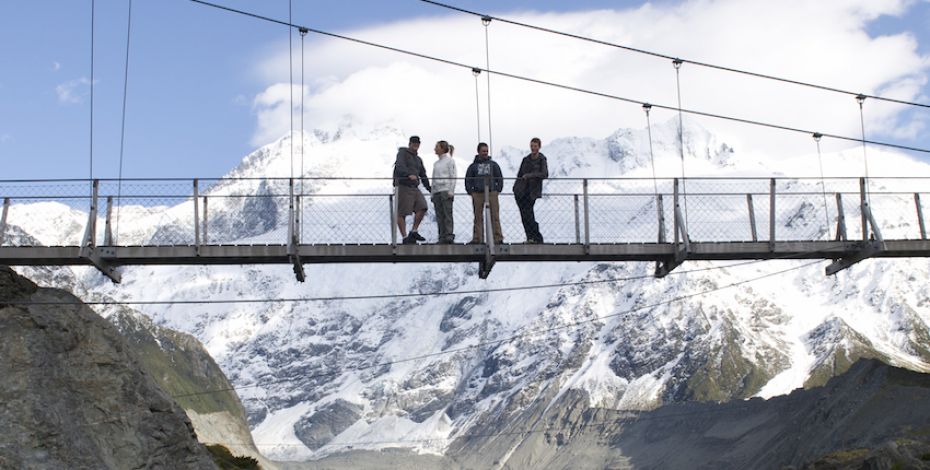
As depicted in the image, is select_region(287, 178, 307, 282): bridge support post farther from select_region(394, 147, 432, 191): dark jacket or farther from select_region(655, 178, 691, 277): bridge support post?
select_region(655, 178, 691, 277): bridge support post

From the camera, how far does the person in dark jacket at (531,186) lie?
33375 millimetres

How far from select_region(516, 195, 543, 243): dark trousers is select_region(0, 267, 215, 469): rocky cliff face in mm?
10133

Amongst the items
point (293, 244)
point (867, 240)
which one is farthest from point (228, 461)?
Result: point (867, 240)

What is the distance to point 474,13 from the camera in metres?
36.7

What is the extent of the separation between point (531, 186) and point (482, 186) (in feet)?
3.93

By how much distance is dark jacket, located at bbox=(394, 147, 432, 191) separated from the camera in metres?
33.0

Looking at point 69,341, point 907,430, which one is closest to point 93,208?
point 69,341

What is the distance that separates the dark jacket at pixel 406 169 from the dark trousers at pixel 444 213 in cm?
37

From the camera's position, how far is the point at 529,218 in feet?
112

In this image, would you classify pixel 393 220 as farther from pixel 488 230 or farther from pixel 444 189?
pixel 488 230

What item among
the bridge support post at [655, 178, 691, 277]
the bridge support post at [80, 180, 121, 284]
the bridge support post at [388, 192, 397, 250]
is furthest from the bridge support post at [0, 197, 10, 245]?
the bridge support post at [655, 178, 691, 277]

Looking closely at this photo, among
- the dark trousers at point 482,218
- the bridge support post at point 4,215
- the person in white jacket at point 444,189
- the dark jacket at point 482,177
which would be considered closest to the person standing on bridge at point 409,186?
the person in white jacket at point 444,189

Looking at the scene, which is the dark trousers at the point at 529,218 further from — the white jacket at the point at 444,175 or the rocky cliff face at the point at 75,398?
the rocky cliff face at the point at 75,398

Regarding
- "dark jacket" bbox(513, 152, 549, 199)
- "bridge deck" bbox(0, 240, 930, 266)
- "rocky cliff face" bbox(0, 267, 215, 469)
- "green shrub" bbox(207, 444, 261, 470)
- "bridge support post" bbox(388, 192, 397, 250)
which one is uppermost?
"dark jacket" bbox(513, 152, 549, 199)
